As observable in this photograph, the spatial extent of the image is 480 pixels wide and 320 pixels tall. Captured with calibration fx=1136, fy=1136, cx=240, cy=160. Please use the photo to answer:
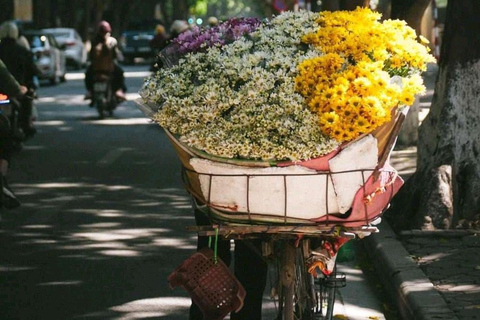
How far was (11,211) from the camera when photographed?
11070 millimetres

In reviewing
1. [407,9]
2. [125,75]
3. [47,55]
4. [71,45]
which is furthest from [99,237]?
[71,45]

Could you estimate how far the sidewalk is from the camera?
6520 millimetres

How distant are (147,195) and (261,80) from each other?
299 inches

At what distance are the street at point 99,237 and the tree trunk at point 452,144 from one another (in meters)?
0.91

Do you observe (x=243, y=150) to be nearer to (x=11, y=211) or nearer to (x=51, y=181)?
(x=11, y=211)

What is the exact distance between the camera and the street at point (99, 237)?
7.23 metres

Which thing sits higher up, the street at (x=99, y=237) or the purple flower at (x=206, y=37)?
the purple flower at (x=206, y=37)

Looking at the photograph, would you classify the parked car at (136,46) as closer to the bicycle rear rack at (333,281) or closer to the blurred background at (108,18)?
the blurred background at (108,18)

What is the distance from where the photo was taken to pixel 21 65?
1625 cm

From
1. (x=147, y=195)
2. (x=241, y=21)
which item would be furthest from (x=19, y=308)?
(x=147, y=195)

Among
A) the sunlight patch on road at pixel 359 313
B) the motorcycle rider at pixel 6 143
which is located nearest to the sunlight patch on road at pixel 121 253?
the motorcycle rider at pixel 6 143

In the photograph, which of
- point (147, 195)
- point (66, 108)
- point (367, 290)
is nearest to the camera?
point (367, 290)

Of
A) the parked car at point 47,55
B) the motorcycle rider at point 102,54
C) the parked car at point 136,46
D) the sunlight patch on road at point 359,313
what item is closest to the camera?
the sunlight patch on road at point 359,313

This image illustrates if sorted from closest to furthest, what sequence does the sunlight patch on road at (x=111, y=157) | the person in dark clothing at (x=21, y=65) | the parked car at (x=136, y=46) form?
the sunlight patch on road at (x=111, y=157)
the person in dark clothing at (x=21, y=65)
the parked car at (x=136, y=46)
